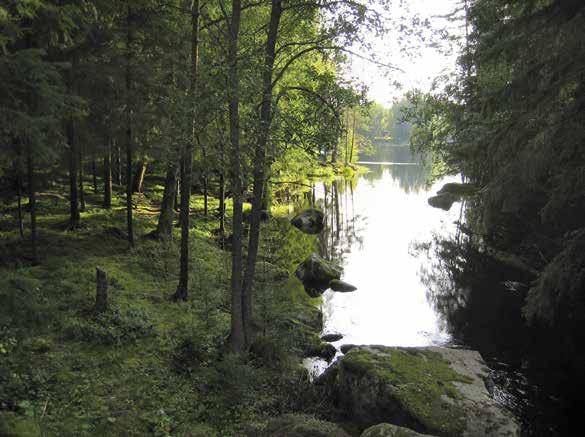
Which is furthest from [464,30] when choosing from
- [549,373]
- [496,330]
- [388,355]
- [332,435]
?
[332,435]

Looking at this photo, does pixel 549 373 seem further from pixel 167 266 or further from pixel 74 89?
pixel 74 89

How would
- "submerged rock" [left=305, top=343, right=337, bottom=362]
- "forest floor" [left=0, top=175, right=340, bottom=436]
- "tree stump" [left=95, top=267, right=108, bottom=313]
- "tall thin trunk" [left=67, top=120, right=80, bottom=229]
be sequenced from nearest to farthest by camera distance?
1. "forest floor" [left=0, top=175, right=340, bottom=436]
2. "tree stump" [left=95, top=267, right=108, bottom=313]
3. "submerged rock" [left=305, top=343, right=337, bottom=362]
4. "tall thin trunk" [left=67, top=120, right=80, bottom=229]

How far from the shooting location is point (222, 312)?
46.5 feet

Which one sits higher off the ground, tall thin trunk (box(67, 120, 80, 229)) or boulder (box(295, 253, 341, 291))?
tall thin trunk (box(67, 120, 80, 229))

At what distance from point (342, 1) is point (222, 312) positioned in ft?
31.3

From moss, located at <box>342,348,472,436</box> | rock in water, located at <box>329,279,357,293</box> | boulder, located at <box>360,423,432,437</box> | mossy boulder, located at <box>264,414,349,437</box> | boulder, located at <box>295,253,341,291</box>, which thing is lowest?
rock in water, located at <box>329,279,357,293</box>

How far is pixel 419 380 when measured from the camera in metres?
9.49

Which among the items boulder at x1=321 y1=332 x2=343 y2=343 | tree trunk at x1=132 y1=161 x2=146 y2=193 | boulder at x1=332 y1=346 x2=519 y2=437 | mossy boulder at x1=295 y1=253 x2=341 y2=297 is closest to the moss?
boulder at x1=332 y1=346 x2=519 y2=437

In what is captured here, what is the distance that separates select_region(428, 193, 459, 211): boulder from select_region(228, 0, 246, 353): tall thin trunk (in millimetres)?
32713

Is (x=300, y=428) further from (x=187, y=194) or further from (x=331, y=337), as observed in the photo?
(x=187, y=194)

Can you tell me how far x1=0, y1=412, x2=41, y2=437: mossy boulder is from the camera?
532cm

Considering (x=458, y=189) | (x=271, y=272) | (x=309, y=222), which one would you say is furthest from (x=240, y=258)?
(x=458, y=189)

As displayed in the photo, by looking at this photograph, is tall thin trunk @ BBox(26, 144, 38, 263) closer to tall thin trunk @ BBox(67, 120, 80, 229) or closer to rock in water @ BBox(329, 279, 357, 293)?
tall thin trunk @ BBox(67, 120, 80, 229)

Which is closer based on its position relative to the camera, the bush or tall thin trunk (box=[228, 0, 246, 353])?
tall thin trunk (box=[228, 0, 246, 353])
